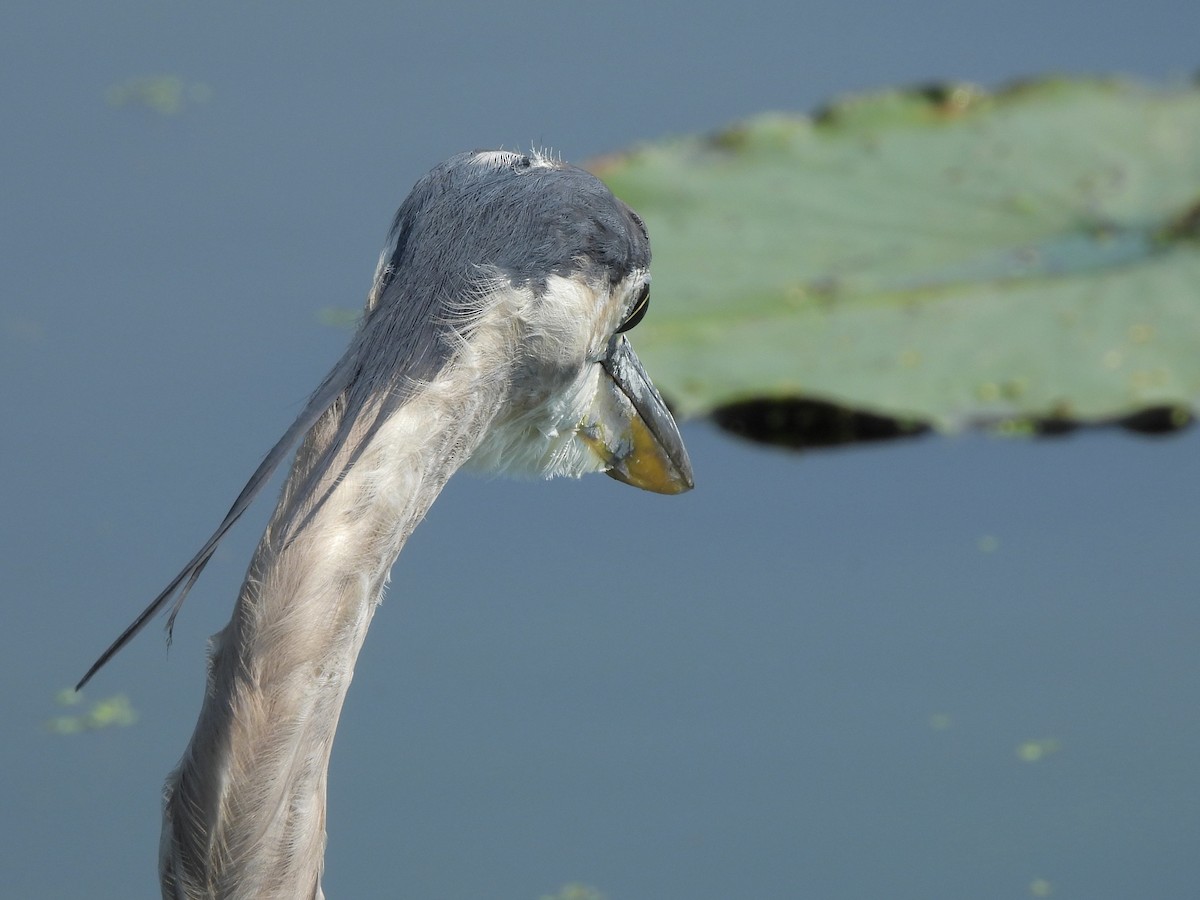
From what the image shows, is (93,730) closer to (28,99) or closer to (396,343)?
(396,343)

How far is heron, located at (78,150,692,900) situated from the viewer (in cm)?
149

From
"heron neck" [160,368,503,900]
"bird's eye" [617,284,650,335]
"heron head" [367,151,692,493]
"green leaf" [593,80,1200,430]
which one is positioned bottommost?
"heron neck" [160,368,503,900]

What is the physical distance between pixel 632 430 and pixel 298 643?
0.93m

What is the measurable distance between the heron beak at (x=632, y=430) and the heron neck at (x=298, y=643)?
575 mm

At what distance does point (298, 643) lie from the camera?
1482mm

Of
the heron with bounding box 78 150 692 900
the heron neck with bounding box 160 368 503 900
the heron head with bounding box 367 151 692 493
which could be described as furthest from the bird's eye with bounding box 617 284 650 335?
the heron neck with bounding box 160 368 503 900

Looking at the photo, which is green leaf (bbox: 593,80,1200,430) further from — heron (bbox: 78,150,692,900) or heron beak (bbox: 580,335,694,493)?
heron (bbox: 78,150,692,900)

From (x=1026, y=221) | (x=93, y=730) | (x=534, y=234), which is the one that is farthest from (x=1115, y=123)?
(x=93, y=730)

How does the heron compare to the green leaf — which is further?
the green leaf

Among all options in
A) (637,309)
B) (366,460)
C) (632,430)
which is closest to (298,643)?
(366,460)

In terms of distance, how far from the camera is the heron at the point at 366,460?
1491mm

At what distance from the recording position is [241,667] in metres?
1.49

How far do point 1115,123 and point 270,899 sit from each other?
316 centimetres

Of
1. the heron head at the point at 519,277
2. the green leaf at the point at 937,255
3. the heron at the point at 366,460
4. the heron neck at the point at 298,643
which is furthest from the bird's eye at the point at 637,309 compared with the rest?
the green leaf at the point at 937,255
